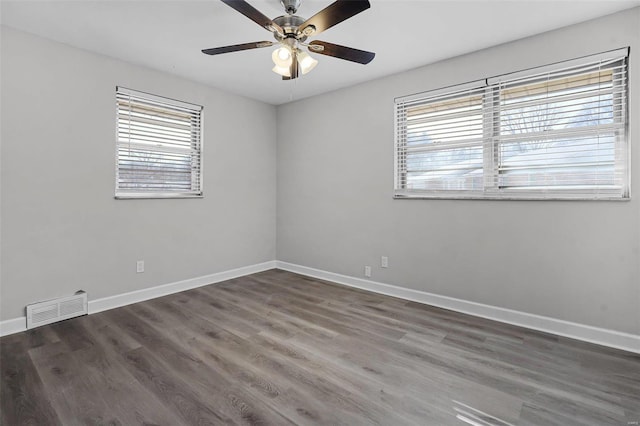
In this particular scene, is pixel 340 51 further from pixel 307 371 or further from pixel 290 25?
pixel 307 371

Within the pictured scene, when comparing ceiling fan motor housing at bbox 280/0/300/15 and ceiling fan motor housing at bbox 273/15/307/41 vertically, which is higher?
ceiling fan motor housing at bbox 280/0/300/15

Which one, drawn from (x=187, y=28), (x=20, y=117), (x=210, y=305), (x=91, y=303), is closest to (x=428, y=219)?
(x=210, y=305)

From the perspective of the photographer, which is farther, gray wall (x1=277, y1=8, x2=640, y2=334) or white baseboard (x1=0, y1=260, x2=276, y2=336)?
white baseboard (x1=0, y1=260, x2=276, y2=336)

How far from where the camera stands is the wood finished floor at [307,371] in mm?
1694

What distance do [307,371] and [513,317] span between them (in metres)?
2.04

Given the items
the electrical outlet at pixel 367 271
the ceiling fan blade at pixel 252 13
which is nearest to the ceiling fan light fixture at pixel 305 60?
the ceiling fan blade at pixel 252 13

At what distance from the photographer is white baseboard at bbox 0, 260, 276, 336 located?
8.81 feet

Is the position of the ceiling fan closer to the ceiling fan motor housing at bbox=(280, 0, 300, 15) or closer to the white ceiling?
the ceiling fan motor housing at bbox=(280, 0, 300, 15)

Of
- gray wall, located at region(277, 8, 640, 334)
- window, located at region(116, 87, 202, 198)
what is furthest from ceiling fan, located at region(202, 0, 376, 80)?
window, located at region(116, 87, 202, 198)

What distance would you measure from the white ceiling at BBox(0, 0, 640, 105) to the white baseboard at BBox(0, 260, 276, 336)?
8.25 ft

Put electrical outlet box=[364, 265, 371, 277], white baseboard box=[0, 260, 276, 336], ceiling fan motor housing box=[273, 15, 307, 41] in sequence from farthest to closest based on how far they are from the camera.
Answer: electrical outlet box=[364, 265, 371, 277] < white baseboard box=[0, 260, 276, 336] < ceiling fan motor housing box=[273, 15, 307, 41]

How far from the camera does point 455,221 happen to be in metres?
3.27

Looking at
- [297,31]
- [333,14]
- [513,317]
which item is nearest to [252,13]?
[297,31]

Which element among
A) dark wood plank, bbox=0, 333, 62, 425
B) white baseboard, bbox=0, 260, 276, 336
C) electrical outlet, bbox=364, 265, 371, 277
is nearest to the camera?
dark wood plank, bbox=0, 333, 62, 425
